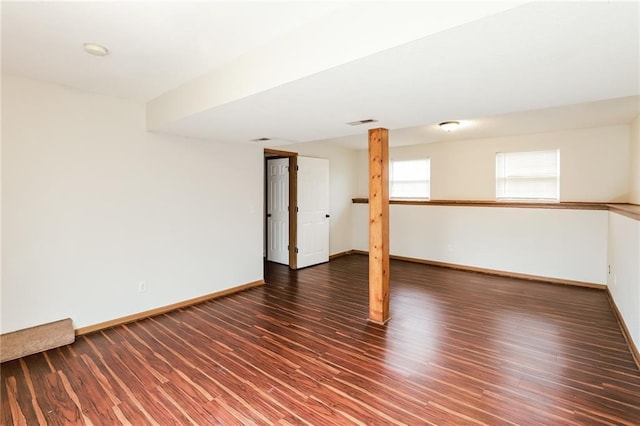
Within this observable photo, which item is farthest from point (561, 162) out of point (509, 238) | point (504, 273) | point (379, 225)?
point (379, 225)

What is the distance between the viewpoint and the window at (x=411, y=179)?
6.49 meters

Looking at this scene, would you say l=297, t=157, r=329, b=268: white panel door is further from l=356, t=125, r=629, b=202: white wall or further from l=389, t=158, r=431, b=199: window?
l=356, t=125, r=629, b=202: white wall

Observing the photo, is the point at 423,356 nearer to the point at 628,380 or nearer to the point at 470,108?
the point at 628,380

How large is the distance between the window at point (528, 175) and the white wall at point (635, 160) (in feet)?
2.80

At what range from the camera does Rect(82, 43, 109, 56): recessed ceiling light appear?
2.19 meters

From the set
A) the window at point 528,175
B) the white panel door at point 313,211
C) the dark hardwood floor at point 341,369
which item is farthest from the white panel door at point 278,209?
the window at point 528,175

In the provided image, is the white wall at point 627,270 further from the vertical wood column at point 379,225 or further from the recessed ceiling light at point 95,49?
the recessed ceiling light at point 95,49

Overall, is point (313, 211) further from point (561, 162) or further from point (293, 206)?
point (561, 162)

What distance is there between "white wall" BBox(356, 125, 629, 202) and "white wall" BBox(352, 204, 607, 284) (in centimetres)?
35

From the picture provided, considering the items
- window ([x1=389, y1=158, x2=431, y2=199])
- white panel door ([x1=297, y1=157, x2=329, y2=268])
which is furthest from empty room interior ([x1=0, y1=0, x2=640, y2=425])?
window ([x1=389, y1=158, x2=431, y2=199])

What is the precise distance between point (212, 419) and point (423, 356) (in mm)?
1758

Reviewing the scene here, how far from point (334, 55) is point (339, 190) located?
521cm

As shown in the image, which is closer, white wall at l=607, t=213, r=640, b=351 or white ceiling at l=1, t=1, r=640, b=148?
white ceiling at l=1, t=1, r=640, b=148

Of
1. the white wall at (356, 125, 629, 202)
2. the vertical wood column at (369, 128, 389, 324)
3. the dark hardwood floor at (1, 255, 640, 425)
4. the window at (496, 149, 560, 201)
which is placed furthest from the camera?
A: the window at (496, 149, 560, 201)
